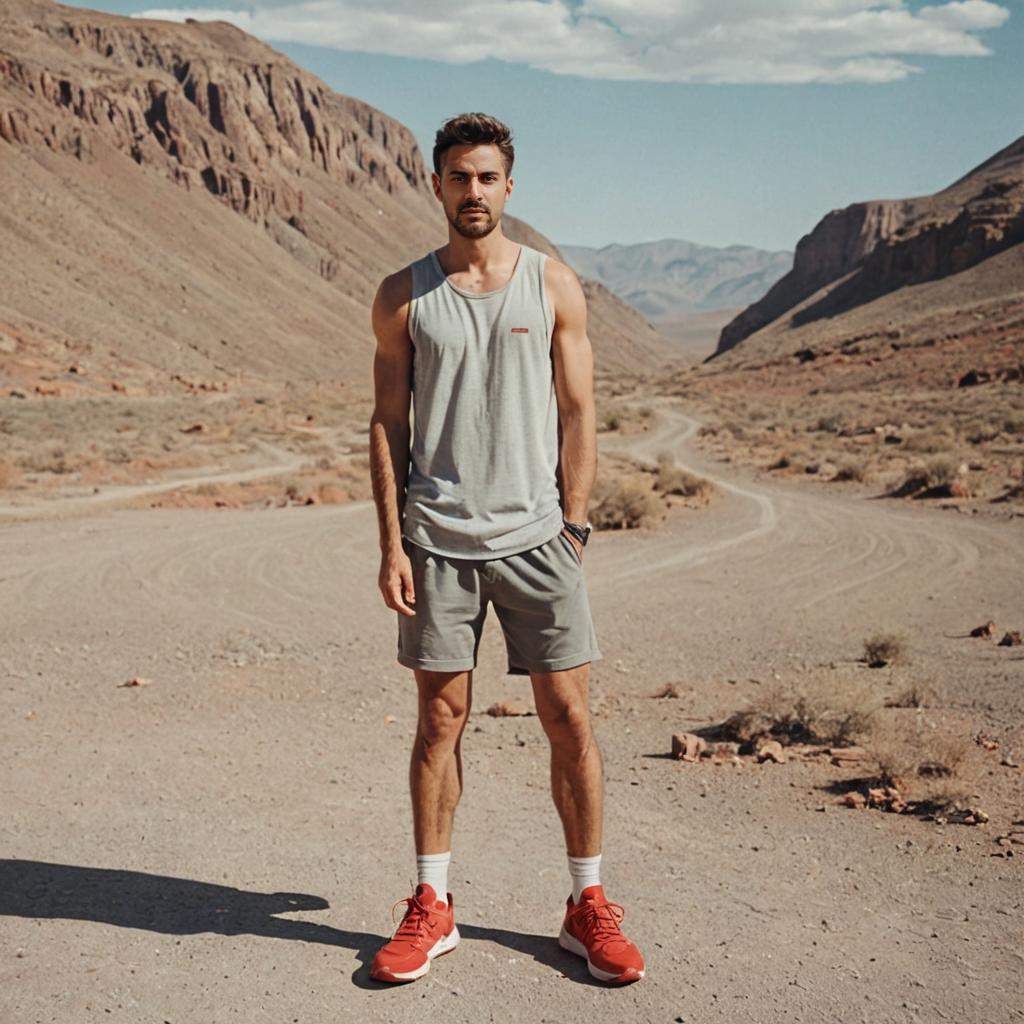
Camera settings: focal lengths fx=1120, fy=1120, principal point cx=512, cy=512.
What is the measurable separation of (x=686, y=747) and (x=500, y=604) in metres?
2.51

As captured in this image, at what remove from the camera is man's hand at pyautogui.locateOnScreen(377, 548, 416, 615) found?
332 centimetres

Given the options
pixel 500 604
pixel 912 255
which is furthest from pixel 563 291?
pixel 912 255

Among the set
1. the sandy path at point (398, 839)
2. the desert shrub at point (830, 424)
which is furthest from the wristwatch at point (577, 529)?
the desert shrub at point (830, 424)

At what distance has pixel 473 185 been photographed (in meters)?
3.25

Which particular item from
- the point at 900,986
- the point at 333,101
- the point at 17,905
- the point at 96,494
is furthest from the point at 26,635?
the point at 333,101

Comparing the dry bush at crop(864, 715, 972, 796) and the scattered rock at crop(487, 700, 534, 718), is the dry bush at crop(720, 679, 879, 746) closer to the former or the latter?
the dry bush at crop(864, 715, 972, 796)

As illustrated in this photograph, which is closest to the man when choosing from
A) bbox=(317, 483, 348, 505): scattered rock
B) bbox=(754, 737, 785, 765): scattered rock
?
bbox=(754, 737, 785, 765): scattered rock

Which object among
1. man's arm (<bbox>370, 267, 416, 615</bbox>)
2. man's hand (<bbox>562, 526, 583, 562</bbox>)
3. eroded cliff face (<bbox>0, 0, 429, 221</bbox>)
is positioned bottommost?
man's hand (<bbox>562, 526, 583, 562</bbox>)

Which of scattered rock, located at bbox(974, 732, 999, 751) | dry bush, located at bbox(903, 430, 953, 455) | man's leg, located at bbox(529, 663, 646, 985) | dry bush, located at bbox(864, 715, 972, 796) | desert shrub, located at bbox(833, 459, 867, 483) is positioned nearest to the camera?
man's leg, located at bbox(529, 663, 646, 985)

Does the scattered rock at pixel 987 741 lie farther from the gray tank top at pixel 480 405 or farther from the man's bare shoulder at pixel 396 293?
the man's bare shoulder at pixel 396 293

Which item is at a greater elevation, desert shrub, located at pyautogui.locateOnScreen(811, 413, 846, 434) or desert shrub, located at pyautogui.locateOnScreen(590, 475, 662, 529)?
desert shrub, located at pyautogui.locateOnScreen(590, 475, 662, 529)

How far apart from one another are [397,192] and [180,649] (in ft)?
457

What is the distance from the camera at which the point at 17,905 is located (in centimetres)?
371

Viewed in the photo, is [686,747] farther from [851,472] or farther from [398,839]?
[851,472]
